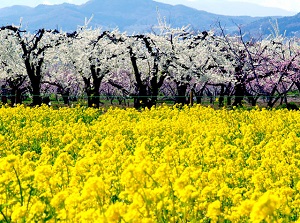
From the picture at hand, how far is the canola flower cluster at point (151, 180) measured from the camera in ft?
11.2

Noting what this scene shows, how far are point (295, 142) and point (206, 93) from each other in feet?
163

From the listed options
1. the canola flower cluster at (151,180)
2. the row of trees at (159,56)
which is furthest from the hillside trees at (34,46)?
the canola flower cluster at (151,180)

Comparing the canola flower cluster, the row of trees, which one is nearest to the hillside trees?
the row of trees

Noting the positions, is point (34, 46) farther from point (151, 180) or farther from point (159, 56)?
point (151, 180)

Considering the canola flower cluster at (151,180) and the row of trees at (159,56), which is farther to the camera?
the row of trees at (159,56)

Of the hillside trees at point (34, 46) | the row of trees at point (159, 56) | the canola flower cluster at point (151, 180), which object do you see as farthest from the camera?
the row of trees at point (159, 56)

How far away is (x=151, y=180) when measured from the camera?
457 centimetres

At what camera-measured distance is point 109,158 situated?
591 cm

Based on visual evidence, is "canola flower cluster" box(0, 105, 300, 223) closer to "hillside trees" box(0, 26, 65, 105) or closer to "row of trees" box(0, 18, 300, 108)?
"hillside trees" box(0, 26, 65, 105)

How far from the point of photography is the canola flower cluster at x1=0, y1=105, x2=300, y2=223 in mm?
3424

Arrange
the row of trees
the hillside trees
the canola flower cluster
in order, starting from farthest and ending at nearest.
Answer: the row of trees
the hillside trees
the canola flower cluster

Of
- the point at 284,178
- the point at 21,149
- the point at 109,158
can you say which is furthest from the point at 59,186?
the point at 21,149

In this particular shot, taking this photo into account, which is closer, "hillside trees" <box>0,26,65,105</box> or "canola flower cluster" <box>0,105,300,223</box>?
"canola flower cluster" <box>0,105,300,223</box>

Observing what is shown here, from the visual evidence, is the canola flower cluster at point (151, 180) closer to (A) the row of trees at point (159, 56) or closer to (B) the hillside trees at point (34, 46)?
(B) the hillside trees at point (34, 46)
